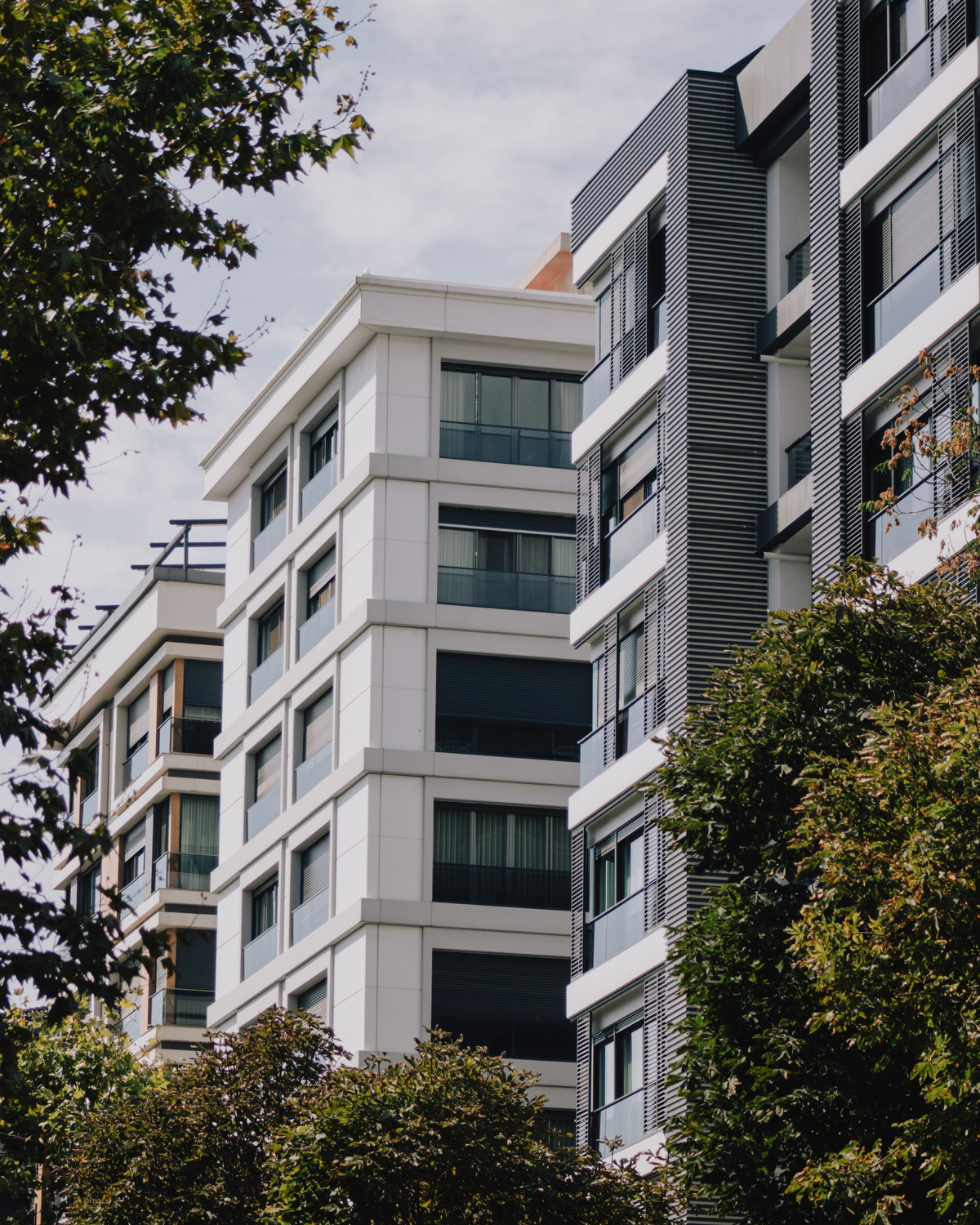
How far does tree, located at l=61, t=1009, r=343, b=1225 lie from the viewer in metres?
30.5

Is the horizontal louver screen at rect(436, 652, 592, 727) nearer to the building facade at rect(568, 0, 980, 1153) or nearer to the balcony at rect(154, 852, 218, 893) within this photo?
the building facade at rect(568, 0, 980, 1153)

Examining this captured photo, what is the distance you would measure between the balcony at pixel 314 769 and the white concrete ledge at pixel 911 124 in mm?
20312

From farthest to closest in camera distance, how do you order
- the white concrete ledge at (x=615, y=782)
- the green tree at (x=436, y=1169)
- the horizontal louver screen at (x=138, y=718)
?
the horizontal louver screen at (x=138, y=718)
the white concrete ledge at (x=615, y=782)
the green tree at (x=436, y=1169)

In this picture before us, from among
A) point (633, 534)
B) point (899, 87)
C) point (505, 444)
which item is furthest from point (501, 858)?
point (899, 87)

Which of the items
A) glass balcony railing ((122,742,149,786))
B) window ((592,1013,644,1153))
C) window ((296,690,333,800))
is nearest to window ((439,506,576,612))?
window ((296,690,333,800))

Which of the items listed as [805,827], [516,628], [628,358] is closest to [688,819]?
[805,827]

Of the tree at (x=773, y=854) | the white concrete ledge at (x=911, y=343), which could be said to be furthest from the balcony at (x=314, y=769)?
the tree at (x=773, y=854)

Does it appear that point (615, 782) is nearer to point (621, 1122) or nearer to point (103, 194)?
point (621, 1122)

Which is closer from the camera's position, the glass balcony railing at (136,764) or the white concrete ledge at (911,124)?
the white concrete ledge at (911,124)

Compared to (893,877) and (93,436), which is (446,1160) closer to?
(893,877)

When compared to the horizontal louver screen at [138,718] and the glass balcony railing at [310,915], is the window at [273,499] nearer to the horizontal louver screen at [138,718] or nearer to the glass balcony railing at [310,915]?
the glass balcony railing at [310,915]

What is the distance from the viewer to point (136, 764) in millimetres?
64125

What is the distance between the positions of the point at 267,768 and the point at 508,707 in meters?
8.08

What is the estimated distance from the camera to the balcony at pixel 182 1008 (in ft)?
191
